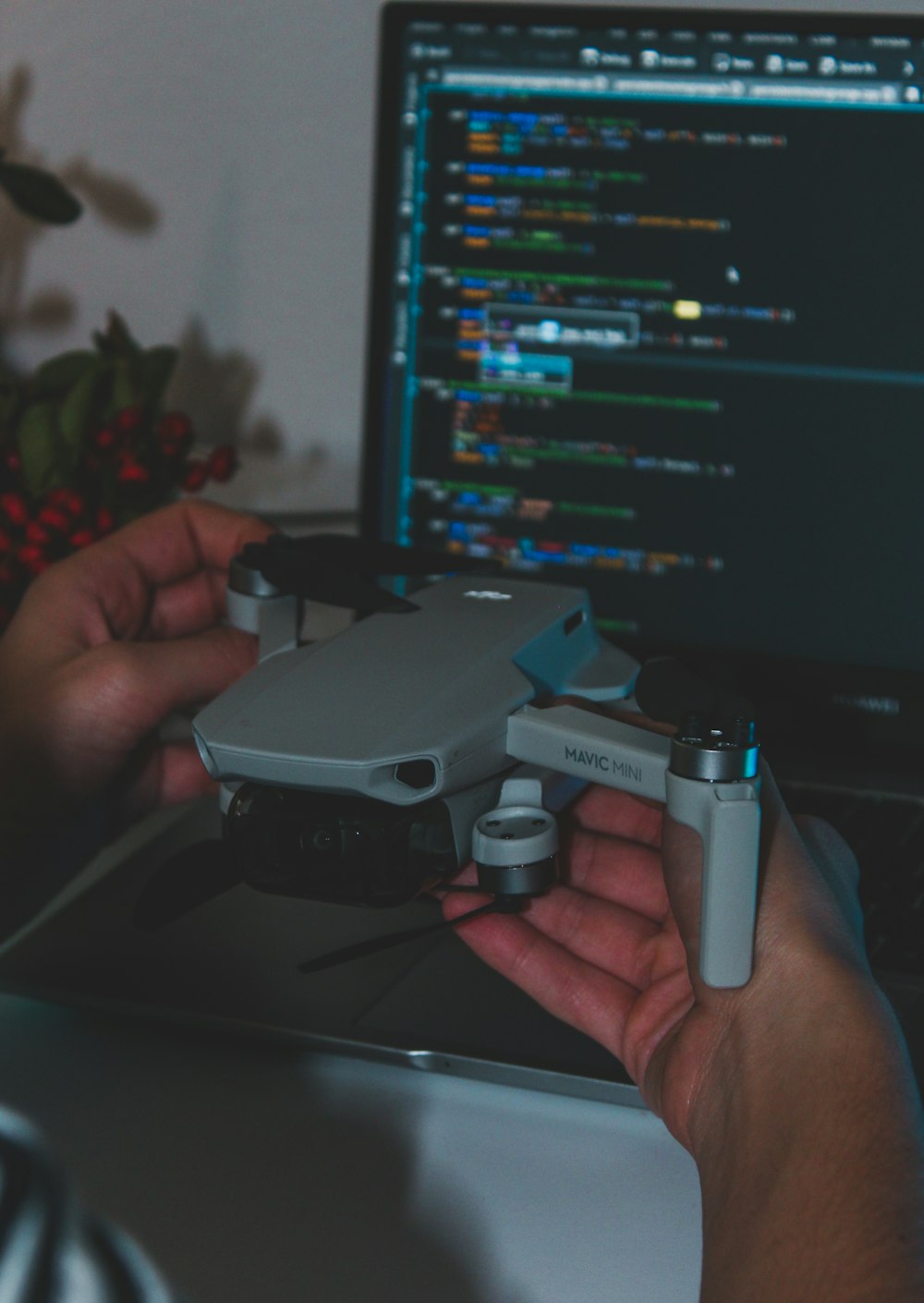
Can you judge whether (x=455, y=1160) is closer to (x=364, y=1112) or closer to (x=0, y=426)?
(x=364, y=1112)

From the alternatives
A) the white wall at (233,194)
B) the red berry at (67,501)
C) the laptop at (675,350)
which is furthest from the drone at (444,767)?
the white wall at (233,194)

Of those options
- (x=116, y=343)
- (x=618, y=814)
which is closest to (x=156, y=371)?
(x=116, y=343)

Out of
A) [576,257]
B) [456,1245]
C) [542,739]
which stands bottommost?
[456,1245]

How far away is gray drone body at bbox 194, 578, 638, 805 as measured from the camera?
0.38 metres

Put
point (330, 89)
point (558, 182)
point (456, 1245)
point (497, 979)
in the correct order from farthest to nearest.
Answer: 1. point (330, 89)
2. point (558, 182)
3. point (497, 979)
4. point (456, 1245)

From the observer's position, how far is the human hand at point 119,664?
584 mm

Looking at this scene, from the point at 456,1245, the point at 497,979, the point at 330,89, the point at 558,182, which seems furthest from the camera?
the point at 330,89

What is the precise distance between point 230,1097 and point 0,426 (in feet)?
1.48

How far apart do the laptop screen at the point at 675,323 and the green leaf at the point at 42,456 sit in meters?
0.18

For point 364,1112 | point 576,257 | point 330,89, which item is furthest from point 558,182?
point 364,1112

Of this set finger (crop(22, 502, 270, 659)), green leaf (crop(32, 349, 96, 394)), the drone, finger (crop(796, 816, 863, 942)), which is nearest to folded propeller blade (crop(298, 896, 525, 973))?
the drone

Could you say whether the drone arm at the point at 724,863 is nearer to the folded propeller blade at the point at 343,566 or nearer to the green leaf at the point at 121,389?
the folded propeller blade at the point at 343,566

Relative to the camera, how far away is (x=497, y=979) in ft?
1.69

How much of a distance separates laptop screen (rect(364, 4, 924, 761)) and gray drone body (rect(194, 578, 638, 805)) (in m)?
0.18
